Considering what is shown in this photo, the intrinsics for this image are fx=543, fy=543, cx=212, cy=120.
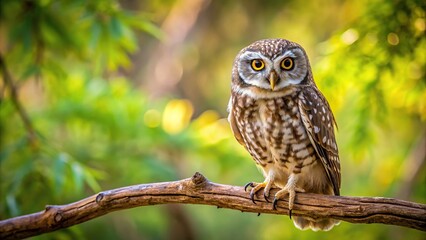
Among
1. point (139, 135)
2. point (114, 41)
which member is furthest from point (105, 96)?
point (114, 41)

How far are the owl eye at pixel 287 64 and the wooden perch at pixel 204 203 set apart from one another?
0.69 m

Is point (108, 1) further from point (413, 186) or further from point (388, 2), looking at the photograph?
point (413, 186)

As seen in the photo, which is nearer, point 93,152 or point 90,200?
point 90,200

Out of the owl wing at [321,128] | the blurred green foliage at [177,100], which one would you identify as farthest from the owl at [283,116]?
the blurred green foliage at [177,100]

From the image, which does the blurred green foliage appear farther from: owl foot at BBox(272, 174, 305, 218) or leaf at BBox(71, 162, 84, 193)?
owl foot at BBox(272, 174, 305, 218)

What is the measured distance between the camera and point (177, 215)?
5816mm

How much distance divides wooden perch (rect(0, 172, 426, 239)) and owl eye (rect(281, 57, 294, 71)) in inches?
27.3

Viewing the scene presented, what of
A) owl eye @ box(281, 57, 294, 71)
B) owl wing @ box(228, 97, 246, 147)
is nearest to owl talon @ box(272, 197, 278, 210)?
owl wing @ box(228, 97, 246, 147)

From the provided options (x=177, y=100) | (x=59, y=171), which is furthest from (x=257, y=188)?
(x=177, y=100)

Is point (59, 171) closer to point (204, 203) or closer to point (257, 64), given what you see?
point (204, 203)

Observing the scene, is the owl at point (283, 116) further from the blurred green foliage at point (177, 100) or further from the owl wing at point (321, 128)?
the blurred green foliage at point (177, 100)

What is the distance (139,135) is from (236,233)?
2.65 m

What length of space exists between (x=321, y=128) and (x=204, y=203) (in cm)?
80

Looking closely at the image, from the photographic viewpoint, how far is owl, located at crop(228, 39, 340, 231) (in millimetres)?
2957
